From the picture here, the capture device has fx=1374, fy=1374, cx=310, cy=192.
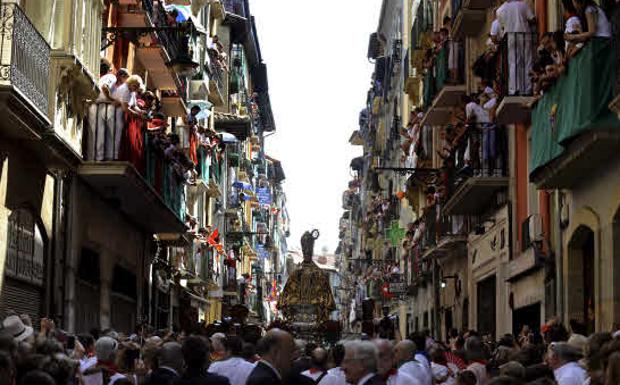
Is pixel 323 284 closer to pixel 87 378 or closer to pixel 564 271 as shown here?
pixel 564 271

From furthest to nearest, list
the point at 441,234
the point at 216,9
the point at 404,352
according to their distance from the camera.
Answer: the point at 216,9, the point at 441,234, the point at 404,352

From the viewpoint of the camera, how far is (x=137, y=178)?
86.0 ft

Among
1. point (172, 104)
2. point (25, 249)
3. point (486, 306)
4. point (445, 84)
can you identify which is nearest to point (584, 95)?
point (25, 249)

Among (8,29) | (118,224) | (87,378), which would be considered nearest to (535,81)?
(8,29)

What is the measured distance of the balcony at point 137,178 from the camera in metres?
25.3

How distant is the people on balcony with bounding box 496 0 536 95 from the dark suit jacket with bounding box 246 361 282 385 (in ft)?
49.7

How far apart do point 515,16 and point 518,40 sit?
1.44ft

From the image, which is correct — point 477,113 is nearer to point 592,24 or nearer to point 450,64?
point 450,64

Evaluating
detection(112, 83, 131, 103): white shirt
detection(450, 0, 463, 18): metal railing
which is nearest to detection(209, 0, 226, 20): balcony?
detection(450, 0, 463, 18): metal railing

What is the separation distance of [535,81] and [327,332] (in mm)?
11001

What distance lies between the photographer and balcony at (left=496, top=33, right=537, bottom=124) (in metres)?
24.2

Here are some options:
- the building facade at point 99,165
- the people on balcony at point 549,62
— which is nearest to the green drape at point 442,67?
the building facade at point 99,165

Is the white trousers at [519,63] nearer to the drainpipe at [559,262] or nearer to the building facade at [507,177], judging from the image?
the building facade at [507,177]

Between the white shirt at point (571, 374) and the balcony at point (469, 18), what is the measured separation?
65.8 ft
